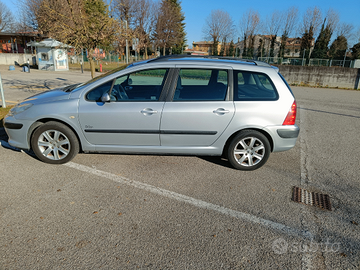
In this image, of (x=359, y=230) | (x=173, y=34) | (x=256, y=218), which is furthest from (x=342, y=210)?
(x=173, y=34)

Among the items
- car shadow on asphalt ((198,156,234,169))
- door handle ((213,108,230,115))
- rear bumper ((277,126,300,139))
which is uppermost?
door handle ((213,108,230,115))

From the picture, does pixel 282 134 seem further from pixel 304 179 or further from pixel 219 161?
pixel 219 161

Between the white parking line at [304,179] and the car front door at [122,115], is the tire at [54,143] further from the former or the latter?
the white parking line at [304,179]

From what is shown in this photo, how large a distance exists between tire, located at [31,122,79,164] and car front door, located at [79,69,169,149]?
276mm

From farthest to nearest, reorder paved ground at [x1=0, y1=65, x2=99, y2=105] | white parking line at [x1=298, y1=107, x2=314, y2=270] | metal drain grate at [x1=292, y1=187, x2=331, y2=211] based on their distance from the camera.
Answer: paved ground at [x1=0, y1=65, x2=99, y2=105], metal drain grate at [x1=292, y1=187, x2=331, y2=211], white parking line at [x1=298, y1=107, x2=314, y2=270]

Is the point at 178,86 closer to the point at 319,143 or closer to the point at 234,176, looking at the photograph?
the point at 234,176

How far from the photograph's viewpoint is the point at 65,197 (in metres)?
3.25

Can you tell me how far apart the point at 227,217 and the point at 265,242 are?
0.51 m

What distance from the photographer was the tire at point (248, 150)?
4051mm

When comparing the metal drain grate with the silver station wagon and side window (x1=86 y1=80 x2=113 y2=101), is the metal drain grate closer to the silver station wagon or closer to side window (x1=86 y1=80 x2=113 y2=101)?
the silver station wagon

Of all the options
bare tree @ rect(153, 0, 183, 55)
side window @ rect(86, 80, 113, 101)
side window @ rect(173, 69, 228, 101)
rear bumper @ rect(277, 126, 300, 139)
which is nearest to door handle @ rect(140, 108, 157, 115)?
side window @ rect(173, 69, 228, 101)

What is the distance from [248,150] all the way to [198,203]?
4.55 ft

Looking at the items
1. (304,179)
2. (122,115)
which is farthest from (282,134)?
(122,115)

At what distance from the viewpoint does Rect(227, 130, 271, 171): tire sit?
13.3 feet
